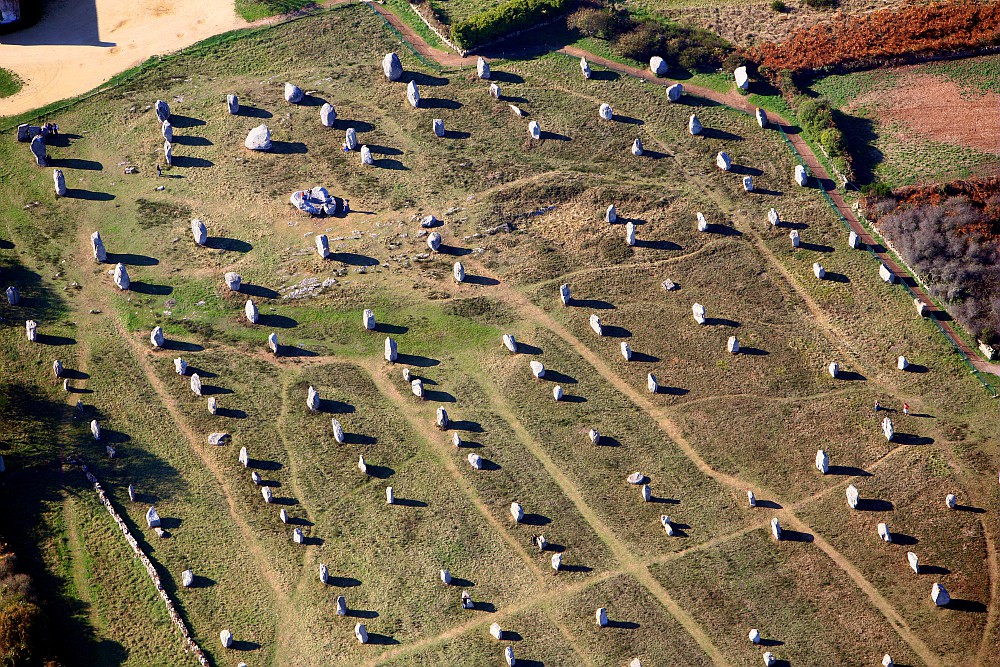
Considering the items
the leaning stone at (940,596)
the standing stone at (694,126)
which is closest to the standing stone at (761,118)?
the standing stone at (694,126)

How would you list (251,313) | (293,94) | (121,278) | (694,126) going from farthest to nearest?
(293,94) < (694,126) < (121,278) < (251,313)

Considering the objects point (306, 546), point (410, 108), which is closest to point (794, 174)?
point (410, 108)

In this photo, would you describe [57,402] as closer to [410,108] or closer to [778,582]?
[410,108]

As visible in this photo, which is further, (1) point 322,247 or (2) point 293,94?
(2) point 293,94

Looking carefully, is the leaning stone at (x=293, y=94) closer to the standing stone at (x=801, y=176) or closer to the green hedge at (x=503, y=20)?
the green hedge at (x=503, y=20)

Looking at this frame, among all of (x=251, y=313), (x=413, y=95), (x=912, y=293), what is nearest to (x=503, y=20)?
(x=413, y=95)

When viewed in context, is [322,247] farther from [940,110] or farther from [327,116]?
[940,110]
